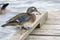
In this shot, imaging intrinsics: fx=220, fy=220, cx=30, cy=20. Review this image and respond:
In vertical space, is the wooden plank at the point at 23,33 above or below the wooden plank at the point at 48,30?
above

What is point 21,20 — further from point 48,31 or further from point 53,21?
point 53,21

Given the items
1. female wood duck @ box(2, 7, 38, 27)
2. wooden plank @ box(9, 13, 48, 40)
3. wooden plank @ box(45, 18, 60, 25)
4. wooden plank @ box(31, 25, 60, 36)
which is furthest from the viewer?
wooden plank @ box(45, 18, 60, 25)

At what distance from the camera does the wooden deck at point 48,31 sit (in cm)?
147

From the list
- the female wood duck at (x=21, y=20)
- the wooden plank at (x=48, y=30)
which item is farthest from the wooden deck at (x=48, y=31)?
the female wood duck at (x=21, y=20)

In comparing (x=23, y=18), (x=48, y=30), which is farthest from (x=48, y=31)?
(x=23, y=18)

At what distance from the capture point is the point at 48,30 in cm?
161

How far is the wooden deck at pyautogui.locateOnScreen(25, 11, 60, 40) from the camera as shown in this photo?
57.9 inches

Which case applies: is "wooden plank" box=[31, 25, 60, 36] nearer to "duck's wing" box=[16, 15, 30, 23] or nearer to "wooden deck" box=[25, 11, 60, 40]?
"wooden deck" box=[25, 11, 60, 40]

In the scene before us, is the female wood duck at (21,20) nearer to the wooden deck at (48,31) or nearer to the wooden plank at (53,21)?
the wooden deck at (48,31)

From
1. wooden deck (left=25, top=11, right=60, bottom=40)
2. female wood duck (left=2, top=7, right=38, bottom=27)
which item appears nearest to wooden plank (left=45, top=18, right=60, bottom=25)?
wooden deck (left=25, top=11, right=60, bottom=40)

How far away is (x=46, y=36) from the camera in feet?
4.90

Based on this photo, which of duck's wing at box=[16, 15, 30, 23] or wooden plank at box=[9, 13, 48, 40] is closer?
wooden plank at box=[9, 13, 48, 40]

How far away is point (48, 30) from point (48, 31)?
23mm

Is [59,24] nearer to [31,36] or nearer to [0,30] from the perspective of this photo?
[31,36]
